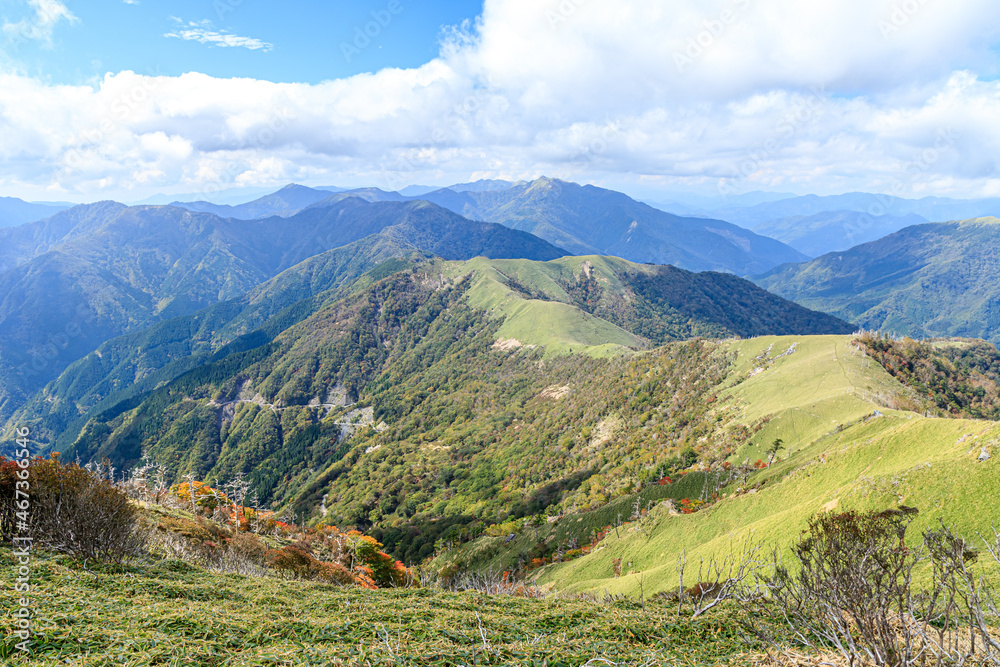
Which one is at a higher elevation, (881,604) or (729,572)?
(881,604)

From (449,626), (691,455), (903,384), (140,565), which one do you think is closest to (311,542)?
Result: (140,565)

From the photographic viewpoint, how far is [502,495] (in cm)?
12719

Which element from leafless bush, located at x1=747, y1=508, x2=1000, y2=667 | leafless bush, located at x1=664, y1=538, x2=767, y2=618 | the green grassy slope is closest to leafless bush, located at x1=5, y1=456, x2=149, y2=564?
leafless bush, located at x1=664, y1=538, x2=767, y2=618

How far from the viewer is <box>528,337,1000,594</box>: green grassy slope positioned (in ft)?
88.2

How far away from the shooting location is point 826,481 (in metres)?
41.1

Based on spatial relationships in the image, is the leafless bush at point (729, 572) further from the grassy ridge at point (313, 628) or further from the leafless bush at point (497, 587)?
the leafless bush at point (497, 587)

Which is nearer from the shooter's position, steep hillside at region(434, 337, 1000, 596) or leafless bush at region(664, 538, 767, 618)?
leafless bush at region(664, 538, 767, 618)

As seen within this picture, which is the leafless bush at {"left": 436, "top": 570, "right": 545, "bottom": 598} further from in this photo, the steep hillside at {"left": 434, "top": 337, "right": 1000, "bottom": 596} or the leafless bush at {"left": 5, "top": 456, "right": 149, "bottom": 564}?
the leafless bush at {"left": 5, "top": 456, "right": 149, "bottom": 564}

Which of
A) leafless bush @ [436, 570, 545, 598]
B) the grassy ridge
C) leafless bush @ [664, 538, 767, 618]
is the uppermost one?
the grassy ridge

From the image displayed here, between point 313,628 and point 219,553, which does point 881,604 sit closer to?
point 313,628

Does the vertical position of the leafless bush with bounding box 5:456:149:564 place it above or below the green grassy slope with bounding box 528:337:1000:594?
above

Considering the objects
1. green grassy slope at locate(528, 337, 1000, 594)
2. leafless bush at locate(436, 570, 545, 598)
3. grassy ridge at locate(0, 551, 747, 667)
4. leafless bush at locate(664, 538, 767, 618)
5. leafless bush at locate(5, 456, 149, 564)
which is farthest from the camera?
leafless bush at locate(436, 570, 545, 598)

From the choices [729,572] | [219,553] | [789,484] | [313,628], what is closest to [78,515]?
[313,628]

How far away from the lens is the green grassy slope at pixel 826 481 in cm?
2688
